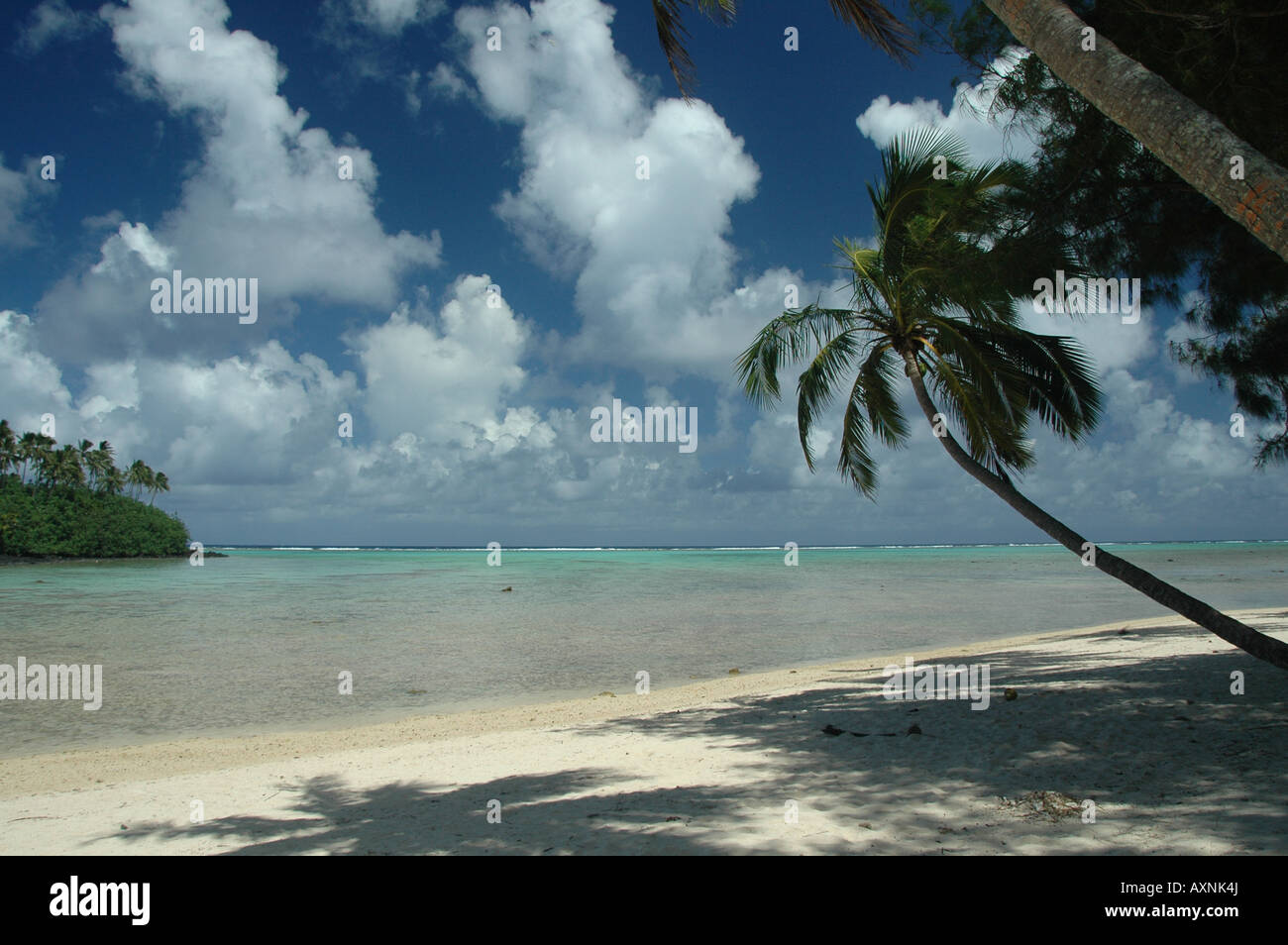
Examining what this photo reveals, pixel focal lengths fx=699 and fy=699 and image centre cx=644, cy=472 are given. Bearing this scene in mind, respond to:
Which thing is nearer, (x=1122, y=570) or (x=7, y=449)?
(x=1122, y=570)

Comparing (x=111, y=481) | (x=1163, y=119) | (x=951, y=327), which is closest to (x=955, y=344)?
(x=951, y=327)

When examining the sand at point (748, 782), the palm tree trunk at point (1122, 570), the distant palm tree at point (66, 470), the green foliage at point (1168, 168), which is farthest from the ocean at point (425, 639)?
the distant palm tree at point (66, 470)

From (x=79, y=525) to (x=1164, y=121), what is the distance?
302 ft

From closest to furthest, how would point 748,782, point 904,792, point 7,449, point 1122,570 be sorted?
1. point 904,792
2. point 748,782
3. point 1122,570
4. point 7,449

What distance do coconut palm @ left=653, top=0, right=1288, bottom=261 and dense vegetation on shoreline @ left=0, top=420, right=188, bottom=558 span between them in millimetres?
87366

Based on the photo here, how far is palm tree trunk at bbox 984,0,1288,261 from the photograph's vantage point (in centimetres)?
296

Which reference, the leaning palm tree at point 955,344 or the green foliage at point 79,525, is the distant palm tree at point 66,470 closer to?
the green foliage at point 79,525

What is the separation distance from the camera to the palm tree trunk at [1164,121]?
A: 9.71ft

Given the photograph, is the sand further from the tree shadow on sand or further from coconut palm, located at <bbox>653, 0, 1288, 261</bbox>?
coconut palm, located at <bbox>653, 0, 1288, 261</bbox>

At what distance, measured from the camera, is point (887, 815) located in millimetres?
4383

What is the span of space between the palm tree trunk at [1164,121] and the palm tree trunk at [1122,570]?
392 centimetres

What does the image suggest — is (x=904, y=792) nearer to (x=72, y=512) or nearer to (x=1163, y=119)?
(x=1163, y=119)

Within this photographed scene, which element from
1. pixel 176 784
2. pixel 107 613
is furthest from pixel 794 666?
pixel 107 613

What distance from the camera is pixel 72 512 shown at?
237 feet
